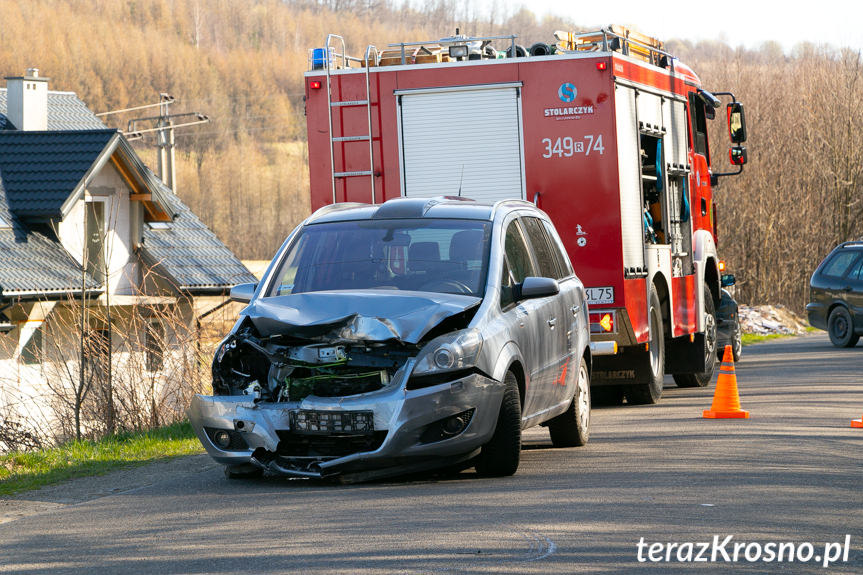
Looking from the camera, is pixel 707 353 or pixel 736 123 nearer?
pixel 736 123

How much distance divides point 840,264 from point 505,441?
58.1 ft

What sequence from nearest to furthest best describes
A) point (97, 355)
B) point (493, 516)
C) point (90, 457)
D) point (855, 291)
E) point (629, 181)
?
point (493, 516), point (90, 457), point (629, 181), point (97, 355), point (855, 291)

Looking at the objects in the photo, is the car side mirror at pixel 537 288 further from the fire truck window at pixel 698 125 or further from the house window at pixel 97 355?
the fire truck window at pixel 698 125

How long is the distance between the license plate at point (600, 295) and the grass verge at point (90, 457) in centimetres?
420

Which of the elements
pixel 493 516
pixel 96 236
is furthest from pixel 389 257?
pixel 96 236

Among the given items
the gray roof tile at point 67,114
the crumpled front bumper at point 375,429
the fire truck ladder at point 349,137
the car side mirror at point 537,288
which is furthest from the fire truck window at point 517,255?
the gray roof tile at point 67,114

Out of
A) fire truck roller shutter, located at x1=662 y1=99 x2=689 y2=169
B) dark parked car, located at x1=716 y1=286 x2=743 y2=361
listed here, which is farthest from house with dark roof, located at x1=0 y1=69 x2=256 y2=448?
fire truck roller shutter, located at x1=662 y1=99 x2=689 y2=169

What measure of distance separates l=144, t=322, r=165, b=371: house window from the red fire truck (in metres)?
2.48

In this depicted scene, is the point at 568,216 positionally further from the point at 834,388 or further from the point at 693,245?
the point at 834,388

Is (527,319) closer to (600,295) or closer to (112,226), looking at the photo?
(600,295)

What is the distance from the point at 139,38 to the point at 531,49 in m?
113

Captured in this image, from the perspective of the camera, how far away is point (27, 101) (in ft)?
101

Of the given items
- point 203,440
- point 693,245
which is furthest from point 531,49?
point 203,440

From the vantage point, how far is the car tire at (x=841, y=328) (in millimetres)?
24125
